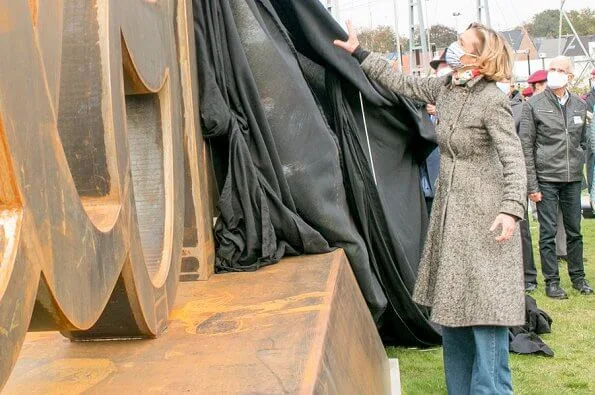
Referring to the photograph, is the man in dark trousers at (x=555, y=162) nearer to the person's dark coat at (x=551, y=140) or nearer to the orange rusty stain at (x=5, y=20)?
the person's dark coat at (x=551, y=140)

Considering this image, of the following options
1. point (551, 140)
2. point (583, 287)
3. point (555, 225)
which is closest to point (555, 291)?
point (583, 287)

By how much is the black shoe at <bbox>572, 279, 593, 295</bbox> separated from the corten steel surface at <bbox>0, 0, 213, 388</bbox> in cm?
424

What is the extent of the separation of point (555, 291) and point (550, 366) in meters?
2.05

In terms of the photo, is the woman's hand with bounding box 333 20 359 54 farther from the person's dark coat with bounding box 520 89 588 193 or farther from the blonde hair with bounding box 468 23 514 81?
the person's dark coat with bounding box 520 89 588 193

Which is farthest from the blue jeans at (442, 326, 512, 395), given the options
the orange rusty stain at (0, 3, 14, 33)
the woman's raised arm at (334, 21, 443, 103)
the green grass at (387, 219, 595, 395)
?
the orange rusty stain at (0, 3, 14, 33)

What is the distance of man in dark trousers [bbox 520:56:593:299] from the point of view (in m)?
7.03

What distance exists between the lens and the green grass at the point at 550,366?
4625 mm

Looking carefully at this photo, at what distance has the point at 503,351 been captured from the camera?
3594 mm

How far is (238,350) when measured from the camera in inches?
106

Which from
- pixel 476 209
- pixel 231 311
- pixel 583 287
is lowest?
pixel 583 287

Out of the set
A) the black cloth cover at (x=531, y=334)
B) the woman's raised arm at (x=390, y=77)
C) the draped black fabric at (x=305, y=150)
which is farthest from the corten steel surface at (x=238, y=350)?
the black cloth cover at (x=531, y=334)

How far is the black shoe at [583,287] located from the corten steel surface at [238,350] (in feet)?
12.9

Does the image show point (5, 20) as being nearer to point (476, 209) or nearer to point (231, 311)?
point (231, 311)

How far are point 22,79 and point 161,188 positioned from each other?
1346 mm
